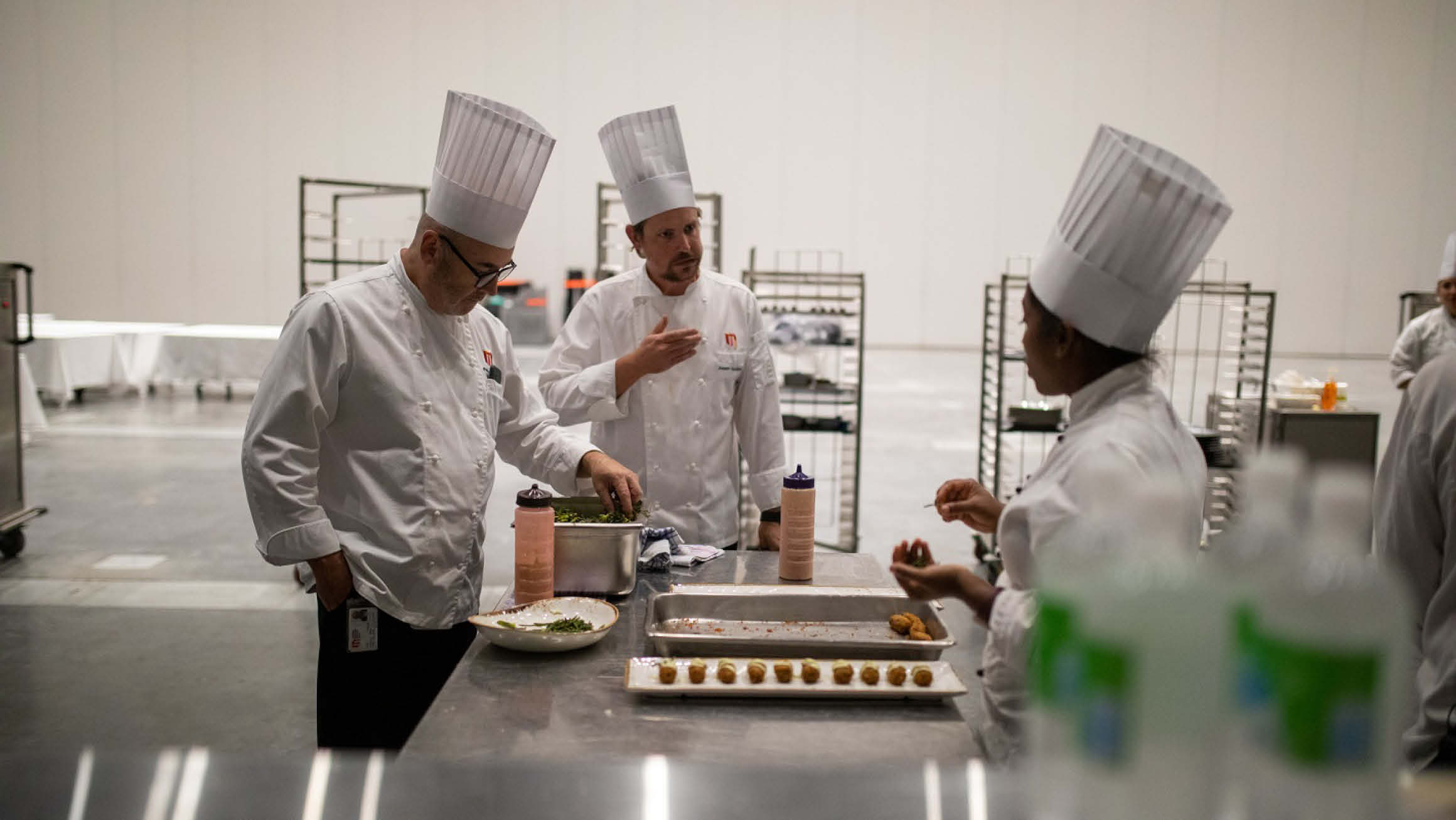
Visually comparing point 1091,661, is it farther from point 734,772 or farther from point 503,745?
point 503,745

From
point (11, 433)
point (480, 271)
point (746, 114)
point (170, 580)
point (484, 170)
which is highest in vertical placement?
point (746, 114)

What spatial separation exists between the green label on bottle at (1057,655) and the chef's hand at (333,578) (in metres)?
1.48

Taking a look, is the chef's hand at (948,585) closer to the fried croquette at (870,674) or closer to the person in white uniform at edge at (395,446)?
the fried croquette at (870,674)

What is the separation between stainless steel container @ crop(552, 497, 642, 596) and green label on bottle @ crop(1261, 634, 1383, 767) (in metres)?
1.46

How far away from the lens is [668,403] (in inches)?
107

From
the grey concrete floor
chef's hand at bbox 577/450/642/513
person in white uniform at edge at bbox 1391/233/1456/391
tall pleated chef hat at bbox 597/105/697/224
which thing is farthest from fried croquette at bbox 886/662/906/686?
person in white uniform at edge at bbox 1391/233/1456/391

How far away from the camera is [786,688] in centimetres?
155

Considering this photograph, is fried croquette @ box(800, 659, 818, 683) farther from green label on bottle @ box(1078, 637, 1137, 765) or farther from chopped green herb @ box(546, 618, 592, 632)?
green label on bottle @ box(1078, 637, 1137, 765)

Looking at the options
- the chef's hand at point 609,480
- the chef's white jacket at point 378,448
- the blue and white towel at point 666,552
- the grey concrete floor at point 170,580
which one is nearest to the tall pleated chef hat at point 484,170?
the chef's white jacket at point 378,448

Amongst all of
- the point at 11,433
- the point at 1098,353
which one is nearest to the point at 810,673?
the point at 1098,353

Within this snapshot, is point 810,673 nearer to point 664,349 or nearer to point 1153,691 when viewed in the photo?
point 1153,691

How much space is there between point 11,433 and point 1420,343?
700 cm

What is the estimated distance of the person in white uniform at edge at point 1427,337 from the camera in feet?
16.9

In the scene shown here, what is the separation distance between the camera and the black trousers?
77.2 inches
